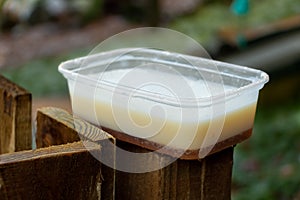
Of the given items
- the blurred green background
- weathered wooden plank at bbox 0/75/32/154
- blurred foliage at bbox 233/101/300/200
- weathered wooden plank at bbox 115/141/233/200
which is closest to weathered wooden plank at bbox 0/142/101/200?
Answer: weathered wooden plank at bbox 115/141/233/200

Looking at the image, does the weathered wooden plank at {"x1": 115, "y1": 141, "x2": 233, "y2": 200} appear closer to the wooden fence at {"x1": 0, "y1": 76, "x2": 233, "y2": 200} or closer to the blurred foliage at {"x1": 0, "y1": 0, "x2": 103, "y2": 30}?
the wooden fence at {"x1": 0, "y1": 76, "x2": 233, "y2": 200}

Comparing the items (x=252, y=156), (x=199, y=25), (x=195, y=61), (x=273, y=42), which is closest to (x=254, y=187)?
(x=252, y=156)

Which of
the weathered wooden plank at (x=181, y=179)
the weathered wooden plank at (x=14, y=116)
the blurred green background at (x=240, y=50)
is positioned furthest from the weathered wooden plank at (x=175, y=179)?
the blurred green background at (x=240, y=50)

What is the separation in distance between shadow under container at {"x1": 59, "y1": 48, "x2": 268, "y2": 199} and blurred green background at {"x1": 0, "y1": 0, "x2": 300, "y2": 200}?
3.89 feet

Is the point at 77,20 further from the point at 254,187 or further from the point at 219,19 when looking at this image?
the point at 254,187

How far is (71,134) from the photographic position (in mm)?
841

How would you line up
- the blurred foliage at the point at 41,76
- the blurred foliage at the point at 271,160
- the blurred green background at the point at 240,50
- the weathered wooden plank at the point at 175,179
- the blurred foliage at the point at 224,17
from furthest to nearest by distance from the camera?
1. the blurred foliage at the point at 224,17
2. the blurred foliage at the point at 41,76
3. the blurred green background at the point at 240,50
4. the blurred foliage at the point at 271,160
5. the weathered wooden plank at the point at 175,179

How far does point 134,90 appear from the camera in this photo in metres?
0.79

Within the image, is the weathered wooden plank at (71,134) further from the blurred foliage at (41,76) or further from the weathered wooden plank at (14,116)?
the blurred foliage at (41,76)

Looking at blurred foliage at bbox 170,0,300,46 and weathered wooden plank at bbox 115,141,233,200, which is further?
blurred foliage at bbox 170,0,300,46

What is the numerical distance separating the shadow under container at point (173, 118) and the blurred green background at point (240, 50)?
118 cm

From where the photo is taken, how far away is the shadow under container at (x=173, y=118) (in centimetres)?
77

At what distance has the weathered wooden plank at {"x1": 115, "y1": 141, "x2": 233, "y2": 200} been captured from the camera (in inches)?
32.4

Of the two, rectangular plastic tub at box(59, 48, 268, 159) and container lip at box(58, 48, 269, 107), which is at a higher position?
container lip at box(58, 48, 269, 107)
